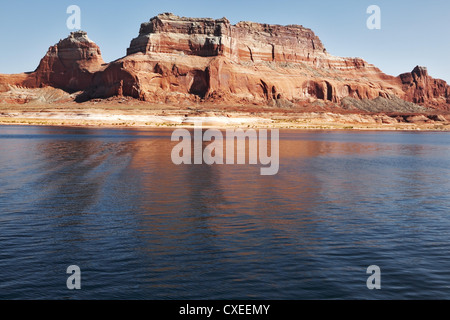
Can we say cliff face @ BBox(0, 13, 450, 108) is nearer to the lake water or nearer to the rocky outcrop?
the rocky outcrop

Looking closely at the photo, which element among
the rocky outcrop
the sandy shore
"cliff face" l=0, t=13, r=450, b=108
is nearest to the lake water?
the sandy shore

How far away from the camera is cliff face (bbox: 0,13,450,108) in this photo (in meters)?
159

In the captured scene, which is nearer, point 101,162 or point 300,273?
point 300,273

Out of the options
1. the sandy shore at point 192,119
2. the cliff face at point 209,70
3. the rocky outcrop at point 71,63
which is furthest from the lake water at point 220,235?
the rocky outcrop at point 71,63

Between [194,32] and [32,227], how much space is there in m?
173

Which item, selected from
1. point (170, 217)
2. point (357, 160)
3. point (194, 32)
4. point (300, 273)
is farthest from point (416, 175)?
point (194, 32)

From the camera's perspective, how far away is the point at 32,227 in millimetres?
14852

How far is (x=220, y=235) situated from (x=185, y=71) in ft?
504

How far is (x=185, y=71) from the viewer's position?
163 metres

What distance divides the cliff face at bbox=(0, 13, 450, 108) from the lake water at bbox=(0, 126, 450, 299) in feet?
429
